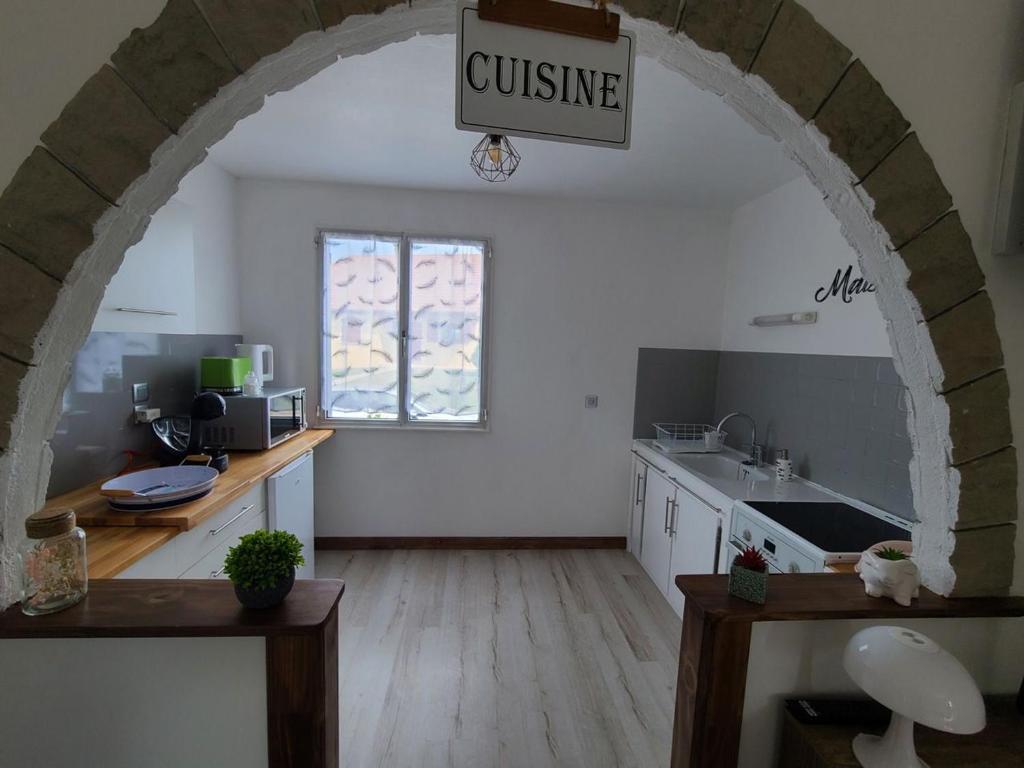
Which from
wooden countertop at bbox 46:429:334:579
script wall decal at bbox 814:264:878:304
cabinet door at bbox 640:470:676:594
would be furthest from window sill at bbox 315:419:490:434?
script wall decal at bbox 814:264:878:304

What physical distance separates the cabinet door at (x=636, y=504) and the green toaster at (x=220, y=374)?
2.61m

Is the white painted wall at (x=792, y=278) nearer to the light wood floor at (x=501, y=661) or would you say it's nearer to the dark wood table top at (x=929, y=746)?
the dark wood table top at (x=929, y=746)

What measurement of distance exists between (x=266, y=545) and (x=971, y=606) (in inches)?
58.3

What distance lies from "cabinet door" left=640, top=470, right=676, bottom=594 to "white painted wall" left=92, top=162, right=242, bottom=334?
2915mm

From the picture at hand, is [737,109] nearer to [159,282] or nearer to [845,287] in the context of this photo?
[845,287]

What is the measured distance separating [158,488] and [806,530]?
2645mm

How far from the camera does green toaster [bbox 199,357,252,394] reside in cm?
248

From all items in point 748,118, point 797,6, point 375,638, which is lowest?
point 375,638

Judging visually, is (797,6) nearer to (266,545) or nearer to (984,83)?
(984,83)

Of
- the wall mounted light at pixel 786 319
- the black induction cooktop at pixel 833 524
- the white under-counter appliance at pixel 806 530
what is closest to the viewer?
the white under-counter appliance at pixel 806 530

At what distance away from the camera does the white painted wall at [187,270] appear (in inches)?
80.8

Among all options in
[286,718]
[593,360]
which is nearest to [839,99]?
[286,718]

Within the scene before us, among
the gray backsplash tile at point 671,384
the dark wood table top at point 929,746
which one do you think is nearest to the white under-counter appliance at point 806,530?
the dark wood table top at point 929,746

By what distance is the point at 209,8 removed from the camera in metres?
0.74
